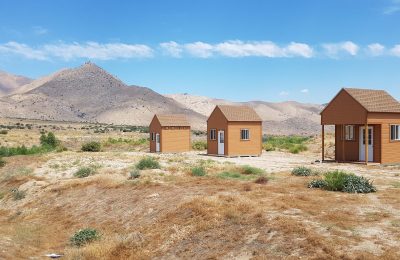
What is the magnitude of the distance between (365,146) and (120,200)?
16.9 m

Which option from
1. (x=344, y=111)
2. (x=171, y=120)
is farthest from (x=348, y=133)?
(x=171, y=120)

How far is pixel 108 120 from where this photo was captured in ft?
474

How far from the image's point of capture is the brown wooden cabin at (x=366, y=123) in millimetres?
27656

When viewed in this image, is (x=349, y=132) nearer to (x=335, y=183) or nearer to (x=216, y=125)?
(x=216, y=125)

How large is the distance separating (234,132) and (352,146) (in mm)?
11145

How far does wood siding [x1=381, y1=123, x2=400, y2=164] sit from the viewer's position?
91.2 feet

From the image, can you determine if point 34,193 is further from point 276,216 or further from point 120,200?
point 276,216

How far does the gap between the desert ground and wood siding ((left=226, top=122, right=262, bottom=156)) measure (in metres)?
15.5

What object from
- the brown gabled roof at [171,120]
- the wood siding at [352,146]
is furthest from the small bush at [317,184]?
the brown gabled roof at [171,120]

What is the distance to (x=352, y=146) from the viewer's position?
29578mm

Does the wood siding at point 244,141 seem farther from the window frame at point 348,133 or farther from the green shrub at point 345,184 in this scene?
the green shrub at point 345,184

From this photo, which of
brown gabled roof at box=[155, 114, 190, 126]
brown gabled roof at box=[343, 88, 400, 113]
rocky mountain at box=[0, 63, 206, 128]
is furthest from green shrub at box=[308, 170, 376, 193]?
rocky mountain at box=[0, 63, 206, 128]

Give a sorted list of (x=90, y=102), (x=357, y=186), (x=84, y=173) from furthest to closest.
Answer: (x=90, y=102) → (x=84, y=173) → (x=357, y=186)

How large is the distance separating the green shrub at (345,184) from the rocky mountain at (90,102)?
128981mm
